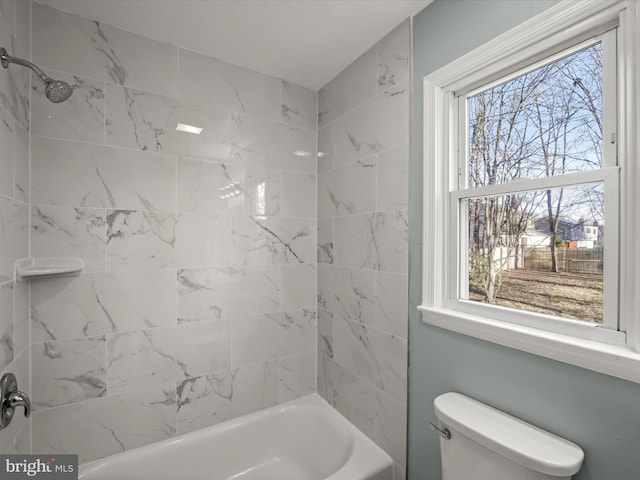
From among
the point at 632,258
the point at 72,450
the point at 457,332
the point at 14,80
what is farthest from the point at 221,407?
the point at 632,258

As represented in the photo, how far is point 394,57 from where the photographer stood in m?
1.54

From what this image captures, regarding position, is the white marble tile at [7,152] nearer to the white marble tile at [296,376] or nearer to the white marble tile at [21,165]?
the white marble tile at [21,165]

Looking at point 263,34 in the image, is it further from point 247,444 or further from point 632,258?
point 247,444

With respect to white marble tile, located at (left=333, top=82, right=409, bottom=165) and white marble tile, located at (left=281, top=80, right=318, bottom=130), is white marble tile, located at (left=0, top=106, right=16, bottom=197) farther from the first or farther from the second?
white marble tile, located at (left=333, top=82, right=409, bottom=165)

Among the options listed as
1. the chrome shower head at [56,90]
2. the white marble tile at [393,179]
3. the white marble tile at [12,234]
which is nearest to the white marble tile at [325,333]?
the white marble tile at [393,179]

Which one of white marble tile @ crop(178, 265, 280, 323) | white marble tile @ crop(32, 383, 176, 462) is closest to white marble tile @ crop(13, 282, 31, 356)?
white marble tile @ crop(32, 383, 176, 462)

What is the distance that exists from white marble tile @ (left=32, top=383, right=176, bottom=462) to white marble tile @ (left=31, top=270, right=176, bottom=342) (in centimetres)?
34

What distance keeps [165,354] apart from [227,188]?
37.4 inches

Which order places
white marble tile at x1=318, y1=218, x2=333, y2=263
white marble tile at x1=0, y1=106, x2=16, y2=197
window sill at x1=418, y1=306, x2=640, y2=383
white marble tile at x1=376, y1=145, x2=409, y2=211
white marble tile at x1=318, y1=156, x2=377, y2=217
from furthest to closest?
white marble tile at x1=318, y1=218, x2=333, y2=263, white marble tile at x1=318, y1=156, x2=377, y2=217, white marble tile at x1=376, y1=145, x2=409, y2=211, white marble tile at x1=0, y1=106, x2=16, y2=197, window sill at x1=418, y1=306, x2=640, y2=383

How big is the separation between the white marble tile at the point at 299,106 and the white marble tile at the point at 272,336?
125 cm

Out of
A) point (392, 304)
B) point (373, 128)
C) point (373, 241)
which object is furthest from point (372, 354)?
point (373, 128)

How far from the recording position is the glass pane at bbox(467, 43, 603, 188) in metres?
0.98

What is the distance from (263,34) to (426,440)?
2061 mm

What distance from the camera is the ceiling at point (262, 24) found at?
1381mm
